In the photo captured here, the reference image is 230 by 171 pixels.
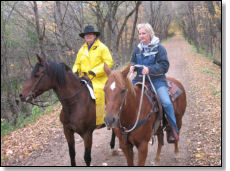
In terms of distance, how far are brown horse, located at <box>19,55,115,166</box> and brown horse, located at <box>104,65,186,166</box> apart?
2.96ft

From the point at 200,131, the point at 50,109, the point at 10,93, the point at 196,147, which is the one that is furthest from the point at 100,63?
the point at 10,93

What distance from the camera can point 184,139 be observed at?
5.46 m

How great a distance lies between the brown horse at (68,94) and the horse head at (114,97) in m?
1.40

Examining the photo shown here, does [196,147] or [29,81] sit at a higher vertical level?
[29,81]

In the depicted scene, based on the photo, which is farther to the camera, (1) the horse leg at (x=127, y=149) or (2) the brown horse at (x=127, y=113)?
(1) the horse leg at (x=127, y=149)

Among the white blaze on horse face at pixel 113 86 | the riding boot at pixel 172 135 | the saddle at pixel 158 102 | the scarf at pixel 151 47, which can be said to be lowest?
the riding boot at pixel 172 135

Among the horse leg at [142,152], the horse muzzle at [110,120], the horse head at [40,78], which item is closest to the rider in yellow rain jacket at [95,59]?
the horse head at [40,78]

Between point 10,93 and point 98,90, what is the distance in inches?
369

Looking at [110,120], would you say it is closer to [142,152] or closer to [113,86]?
[113,86]

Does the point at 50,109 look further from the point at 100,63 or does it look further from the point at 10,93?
the point at 100,63

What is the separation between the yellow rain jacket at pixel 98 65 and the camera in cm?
404

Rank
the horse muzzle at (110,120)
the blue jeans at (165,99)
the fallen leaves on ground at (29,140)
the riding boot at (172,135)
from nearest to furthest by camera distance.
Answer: the horse muzzle at (110,120) → the blue jeans at (165,99) → the riding boot at (172,135) → the fallen leaves on ground at (29,140)

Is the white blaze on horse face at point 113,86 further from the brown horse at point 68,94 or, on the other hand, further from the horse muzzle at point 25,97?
the horse muzzle at point 25,97

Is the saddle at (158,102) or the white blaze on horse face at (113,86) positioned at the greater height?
the white blaze on horse face at (113,86)
